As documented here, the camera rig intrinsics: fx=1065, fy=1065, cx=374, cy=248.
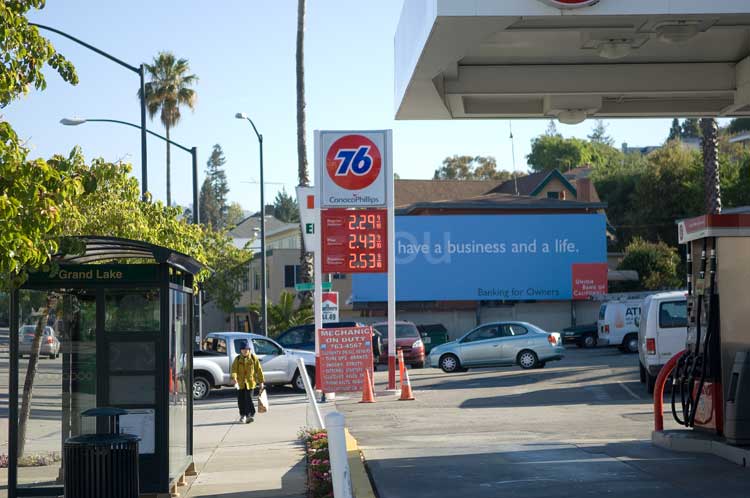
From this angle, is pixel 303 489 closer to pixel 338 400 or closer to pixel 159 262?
pixel 159 262

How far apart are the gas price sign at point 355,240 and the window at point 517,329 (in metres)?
9.03

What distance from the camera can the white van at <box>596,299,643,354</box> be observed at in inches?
1563

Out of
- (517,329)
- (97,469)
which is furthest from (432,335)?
Result: (97,469)

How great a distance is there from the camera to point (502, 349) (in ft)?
106

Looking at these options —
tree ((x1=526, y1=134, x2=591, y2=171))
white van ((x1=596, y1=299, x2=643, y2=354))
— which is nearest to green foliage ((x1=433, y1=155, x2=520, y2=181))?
tree ((x1=526, y1=134, x2=591, y2=171))

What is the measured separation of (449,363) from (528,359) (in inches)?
97.4

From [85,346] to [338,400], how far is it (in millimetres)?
12914

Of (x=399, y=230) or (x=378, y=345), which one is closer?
(x=378, y=345)

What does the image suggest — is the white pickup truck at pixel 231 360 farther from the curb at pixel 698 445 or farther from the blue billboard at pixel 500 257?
the blue billboard at pixel 500 257

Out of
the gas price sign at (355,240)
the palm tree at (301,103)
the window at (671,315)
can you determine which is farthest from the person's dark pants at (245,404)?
the palm tree at (301,103)

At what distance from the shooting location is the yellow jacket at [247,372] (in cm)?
2117

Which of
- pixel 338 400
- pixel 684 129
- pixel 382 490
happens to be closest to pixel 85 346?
pixel 382 490

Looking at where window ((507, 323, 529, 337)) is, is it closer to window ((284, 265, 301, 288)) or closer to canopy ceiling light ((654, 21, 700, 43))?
canopy ceiling light ((654, 21, 700, 43))

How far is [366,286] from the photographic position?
2135 inches
